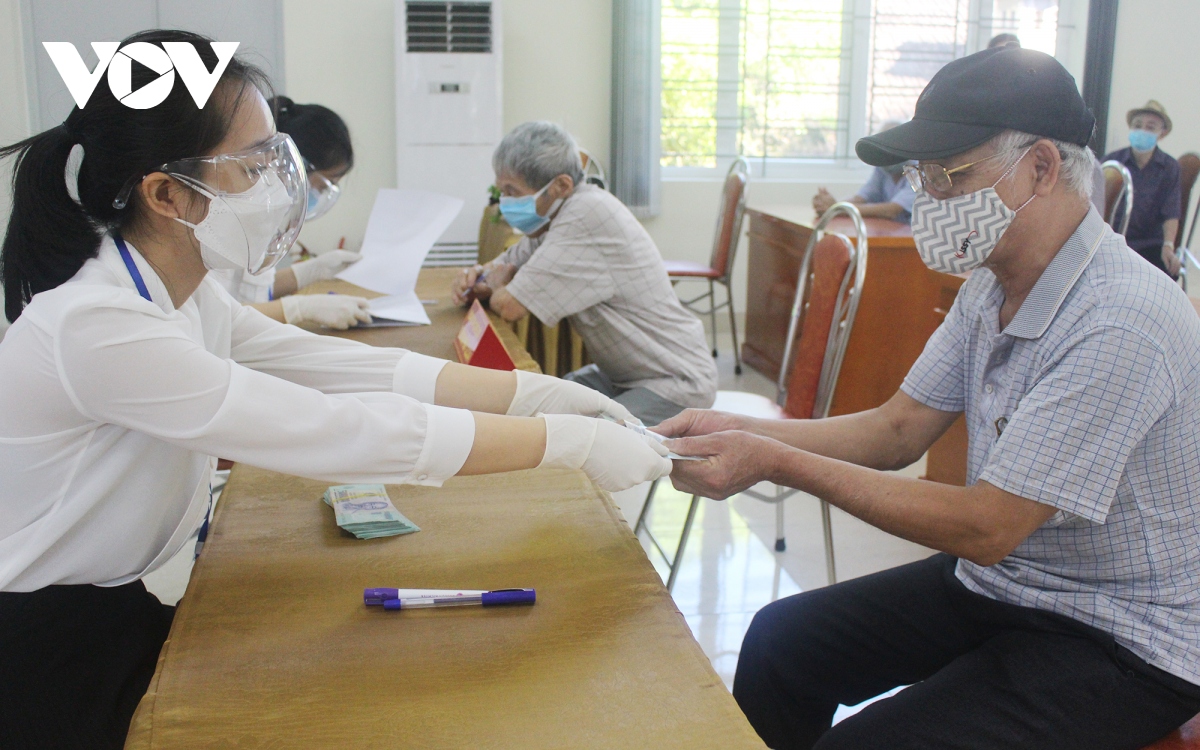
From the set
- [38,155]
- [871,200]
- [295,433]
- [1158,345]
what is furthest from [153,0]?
[1158,345]

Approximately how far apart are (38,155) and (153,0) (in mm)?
4097

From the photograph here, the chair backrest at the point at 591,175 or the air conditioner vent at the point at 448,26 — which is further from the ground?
the air conditioner vent at the point at 448,26

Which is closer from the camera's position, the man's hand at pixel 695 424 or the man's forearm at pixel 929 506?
the man's forearm at pixel 929 506

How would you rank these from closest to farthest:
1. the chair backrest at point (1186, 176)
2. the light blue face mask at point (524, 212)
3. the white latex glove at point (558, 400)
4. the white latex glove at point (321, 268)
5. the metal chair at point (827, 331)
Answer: the white latex glove at point (558, 400), the metal chair at point (827, 331), the light blue face mask at point (524, 212), the white latex glove at point (321, 268), the chair backrest at point (1186, 176)

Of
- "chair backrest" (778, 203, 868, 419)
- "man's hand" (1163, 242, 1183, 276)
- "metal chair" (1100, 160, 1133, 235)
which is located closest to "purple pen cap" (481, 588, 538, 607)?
"chair backrest" (778, 203, 868, 419)

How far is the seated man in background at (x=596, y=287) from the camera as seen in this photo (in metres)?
2.54

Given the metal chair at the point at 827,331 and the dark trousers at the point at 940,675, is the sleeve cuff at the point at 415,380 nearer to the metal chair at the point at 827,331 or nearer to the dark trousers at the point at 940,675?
the dark trousers at the point at 940,675

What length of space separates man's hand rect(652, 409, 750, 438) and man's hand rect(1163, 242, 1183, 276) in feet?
12.6

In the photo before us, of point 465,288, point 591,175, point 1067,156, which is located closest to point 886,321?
point 591,175

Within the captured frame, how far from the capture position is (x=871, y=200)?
16.5 ft

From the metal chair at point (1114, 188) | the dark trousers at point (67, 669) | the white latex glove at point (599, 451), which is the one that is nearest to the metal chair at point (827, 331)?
the white latex glove at point (599, 451)

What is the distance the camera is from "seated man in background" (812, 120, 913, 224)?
4.51 metres

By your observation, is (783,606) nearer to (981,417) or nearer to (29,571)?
(981,417)

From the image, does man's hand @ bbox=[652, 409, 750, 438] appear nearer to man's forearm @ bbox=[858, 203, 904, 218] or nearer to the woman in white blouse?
the woman in white blouse
